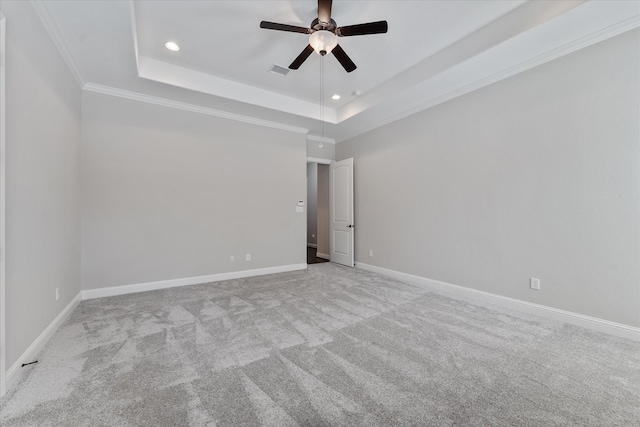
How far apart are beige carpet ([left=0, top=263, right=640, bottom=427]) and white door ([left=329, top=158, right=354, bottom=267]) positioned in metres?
2.45

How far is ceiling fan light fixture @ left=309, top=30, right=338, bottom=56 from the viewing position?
7.92 feet

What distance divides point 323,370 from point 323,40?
2822mm

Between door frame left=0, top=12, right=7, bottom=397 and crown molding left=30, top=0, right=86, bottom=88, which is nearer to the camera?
door frame left=0, top=12, right=7, bottom=397

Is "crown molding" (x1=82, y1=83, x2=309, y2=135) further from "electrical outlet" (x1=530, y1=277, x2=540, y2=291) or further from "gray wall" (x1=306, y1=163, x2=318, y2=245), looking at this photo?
"electrical outlet" (x1=530, y1=277, x2=540, y2=291)

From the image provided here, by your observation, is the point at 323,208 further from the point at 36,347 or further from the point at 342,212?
the point at 36,347

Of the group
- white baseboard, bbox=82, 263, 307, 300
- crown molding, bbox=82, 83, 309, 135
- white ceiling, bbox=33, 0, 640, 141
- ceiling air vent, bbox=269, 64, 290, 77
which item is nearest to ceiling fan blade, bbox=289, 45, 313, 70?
white ceiling, bbox=33, 0, 640, 141

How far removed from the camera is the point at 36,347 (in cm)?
210

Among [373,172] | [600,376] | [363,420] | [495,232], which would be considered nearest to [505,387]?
[600,376]

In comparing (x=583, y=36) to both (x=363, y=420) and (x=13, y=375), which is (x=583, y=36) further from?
(x=13, y=375)

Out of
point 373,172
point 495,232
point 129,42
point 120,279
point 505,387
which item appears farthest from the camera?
point 373,172

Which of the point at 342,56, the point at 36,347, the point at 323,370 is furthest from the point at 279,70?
the point at 36,347

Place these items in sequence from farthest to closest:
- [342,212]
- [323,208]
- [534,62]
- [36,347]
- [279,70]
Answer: [323,208] < [342,212] < [279,70] < [534,62] < [36,347]

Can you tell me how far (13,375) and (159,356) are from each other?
846 mm

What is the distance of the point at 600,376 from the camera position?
6.06 ft
